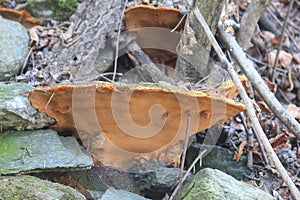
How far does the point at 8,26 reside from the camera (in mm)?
3482

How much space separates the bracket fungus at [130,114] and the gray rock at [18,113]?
0.09 meters

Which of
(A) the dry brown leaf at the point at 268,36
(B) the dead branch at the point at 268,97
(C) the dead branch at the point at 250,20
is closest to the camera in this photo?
(B) the dead branch at the point at 268,97

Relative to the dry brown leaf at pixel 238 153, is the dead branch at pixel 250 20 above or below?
above

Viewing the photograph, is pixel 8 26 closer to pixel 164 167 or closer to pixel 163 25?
pixel 163 25

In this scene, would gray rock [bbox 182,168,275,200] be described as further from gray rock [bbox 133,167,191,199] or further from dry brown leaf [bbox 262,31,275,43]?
dry brown leaf [bbox 262,31,275,43]

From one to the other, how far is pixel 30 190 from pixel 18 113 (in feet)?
1.89

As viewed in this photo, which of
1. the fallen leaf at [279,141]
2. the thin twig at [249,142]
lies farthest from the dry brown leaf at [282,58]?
the thin twig at [249,142]

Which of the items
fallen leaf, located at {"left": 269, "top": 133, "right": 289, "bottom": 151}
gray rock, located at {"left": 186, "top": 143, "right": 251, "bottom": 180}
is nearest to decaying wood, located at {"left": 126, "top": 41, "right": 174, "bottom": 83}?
gray rock, located at {"left": 186, "top": 143, "right": 251, "bottom": 180}

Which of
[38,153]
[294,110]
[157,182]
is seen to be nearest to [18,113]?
[38,153]

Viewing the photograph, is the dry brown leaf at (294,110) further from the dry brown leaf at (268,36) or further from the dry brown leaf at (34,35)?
the dry brown leaf at (34,35)

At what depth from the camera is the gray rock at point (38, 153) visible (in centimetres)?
229

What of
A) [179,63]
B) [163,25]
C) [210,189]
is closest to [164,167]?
[210,189]

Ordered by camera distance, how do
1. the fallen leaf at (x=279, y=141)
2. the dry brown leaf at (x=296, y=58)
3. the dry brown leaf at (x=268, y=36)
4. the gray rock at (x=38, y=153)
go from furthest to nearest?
1. the dry brown leaf at (x=268, y=36)
2. the dry brown leaf at (x=296, y=58)
3. the fallen leaf at (x=279, y=141)
4. the gray rock at (x=38, y=153)

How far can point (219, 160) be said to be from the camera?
3.12m
